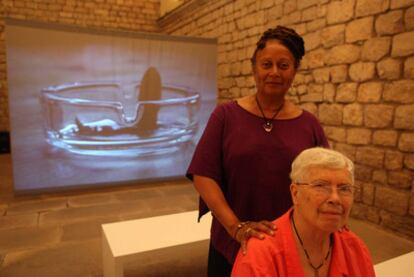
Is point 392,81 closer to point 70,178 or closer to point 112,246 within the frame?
point 112,246

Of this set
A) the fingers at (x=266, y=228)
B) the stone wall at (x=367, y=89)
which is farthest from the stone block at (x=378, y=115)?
the fingers at (x=266, y=228)

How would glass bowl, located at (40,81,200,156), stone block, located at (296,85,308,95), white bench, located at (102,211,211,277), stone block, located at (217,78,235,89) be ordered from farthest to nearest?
stone block, located at (217,78,235,89) < glass bowl, located at (40,81,200,156) < stone block, located at (296,85,308,95) < white bench, located at (102,211,211,277)

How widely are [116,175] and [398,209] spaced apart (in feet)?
11.7

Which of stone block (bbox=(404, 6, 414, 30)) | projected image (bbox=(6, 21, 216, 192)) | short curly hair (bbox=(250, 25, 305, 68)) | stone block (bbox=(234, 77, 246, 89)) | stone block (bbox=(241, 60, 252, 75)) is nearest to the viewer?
short curly hair (bbox=(250, 25, 305, 68))

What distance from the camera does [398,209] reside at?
2.89 meters

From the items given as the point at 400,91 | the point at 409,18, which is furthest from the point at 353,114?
the point at 409,18

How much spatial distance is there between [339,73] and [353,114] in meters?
0.47

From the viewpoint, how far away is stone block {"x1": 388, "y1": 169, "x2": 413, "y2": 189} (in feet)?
9.16

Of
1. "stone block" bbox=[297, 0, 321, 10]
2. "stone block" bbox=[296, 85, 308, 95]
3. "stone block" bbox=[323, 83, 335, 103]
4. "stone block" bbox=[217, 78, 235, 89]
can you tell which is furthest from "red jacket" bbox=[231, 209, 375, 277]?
"stone block" bbox=[217, 78, 235, 89]

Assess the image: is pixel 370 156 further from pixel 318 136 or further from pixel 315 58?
pixel 318 136

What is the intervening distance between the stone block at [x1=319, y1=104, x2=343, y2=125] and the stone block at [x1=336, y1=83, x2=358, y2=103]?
87 mm

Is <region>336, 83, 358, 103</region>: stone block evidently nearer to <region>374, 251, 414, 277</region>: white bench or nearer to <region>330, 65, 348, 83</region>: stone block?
<region>330, 65, 348, 83</region>: stone block

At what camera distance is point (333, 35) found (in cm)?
346

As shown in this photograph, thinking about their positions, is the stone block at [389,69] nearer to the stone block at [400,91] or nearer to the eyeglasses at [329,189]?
the stone block at [400,91]
